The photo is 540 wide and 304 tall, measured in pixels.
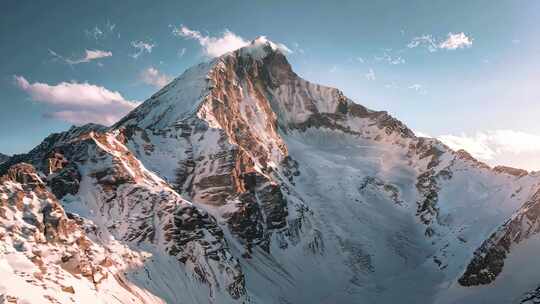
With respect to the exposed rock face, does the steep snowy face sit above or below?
above

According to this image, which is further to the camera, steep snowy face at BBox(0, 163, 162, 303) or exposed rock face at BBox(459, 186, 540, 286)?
exposed rock face at BBox(459, 186, 540, 286)

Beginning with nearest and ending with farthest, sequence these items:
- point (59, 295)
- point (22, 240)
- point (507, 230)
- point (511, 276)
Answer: point (59, 295) → point (22, 240) → point (511, 276) → point (507, 230)

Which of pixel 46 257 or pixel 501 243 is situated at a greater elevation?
pixel 46 257

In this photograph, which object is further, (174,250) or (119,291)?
(174,250)

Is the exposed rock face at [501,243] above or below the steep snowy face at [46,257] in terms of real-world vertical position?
below

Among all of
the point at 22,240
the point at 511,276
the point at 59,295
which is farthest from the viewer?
the point at 511,276

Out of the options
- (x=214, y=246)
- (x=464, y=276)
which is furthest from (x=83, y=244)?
(x=464, y=276)

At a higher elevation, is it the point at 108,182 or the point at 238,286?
the point at 108,182

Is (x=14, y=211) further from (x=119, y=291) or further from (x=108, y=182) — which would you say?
(x=108, y=182)

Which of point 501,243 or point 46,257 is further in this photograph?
point 501,243

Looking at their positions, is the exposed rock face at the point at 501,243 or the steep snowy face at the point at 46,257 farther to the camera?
the exposed rock face at the point at 501,243

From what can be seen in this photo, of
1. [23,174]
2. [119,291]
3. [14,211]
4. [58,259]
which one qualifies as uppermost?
[23,174]
